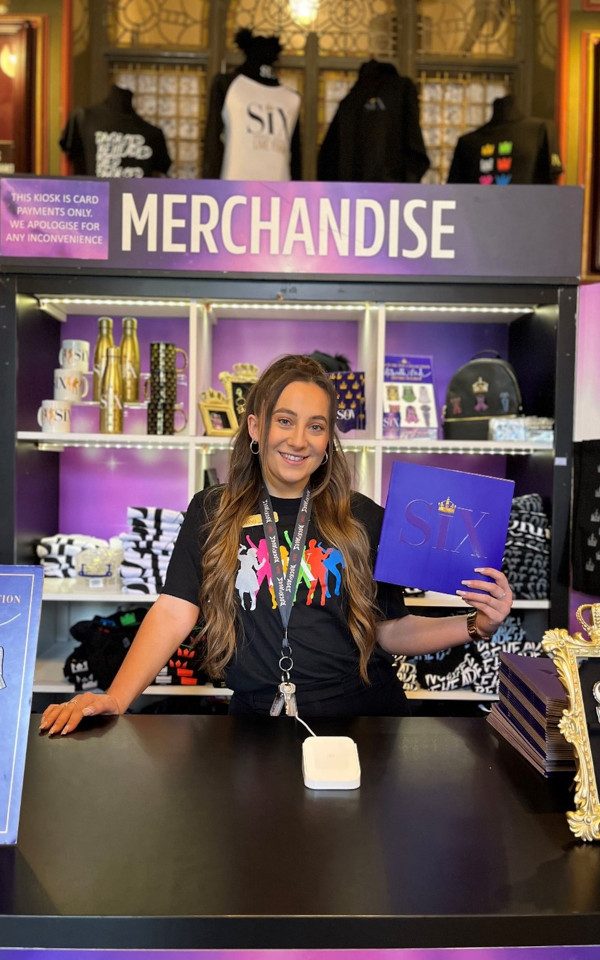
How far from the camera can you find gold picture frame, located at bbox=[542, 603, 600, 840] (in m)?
1.05

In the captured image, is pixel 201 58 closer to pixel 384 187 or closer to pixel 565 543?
pixel 384 187

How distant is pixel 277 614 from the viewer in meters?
1.82

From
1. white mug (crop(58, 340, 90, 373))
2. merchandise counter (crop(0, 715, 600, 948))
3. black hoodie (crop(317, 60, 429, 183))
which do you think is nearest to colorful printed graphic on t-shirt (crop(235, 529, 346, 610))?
merchandise counter (crop(0, 715, 600, 948))

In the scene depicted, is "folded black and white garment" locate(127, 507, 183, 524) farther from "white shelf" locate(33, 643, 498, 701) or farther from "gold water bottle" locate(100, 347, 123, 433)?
"white shelf" locate(33, 643, 498, 701)

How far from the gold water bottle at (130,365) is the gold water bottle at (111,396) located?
35 millimetres

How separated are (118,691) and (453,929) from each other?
92cm

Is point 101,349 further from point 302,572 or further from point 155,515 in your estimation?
point 302,572

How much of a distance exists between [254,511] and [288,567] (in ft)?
0.56

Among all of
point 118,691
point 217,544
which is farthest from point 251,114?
point 118,691

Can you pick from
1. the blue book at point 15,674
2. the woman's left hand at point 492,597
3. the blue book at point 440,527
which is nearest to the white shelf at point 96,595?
the blue book at point 440,527

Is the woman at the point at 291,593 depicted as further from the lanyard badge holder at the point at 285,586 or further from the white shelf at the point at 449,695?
the white shelf at the point at 449,695

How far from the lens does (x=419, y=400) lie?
3.28 metres

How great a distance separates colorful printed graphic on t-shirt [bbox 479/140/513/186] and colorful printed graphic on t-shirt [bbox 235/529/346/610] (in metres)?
2.55

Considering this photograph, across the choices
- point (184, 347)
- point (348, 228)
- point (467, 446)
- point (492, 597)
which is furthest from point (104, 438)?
point (492, 597)
